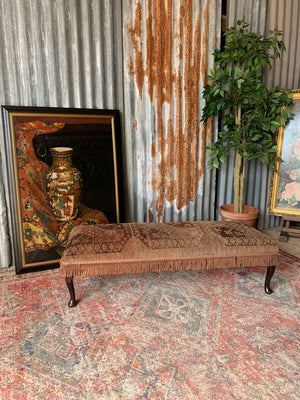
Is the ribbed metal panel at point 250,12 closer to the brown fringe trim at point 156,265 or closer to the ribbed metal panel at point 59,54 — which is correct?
the ribbed metal panel at point 59,54

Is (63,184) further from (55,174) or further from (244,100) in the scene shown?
(244,100)

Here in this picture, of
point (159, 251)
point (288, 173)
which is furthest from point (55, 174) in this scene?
point (288, 173)

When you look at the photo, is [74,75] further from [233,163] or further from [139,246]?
[233,163]

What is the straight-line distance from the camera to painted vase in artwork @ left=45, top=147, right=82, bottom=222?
8.55 feet

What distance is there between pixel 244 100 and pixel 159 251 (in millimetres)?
1879

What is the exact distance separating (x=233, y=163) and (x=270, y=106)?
765 millimetres

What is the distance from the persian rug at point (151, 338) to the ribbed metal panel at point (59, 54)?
1.02 meters

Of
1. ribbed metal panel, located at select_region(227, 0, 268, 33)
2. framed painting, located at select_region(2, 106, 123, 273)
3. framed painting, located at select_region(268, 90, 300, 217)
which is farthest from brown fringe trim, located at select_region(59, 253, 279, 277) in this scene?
ribbed metal panel, located at select_region(227, 0, 268, 33)

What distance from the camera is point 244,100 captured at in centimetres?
292

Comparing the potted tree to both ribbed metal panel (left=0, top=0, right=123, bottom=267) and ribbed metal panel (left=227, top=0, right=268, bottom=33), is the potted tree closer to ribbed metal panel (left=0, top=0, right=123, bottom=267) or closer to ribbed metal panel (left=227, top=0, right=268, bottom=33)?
ribbed metal panel (left=227, top=0, right=268, bottom=33)

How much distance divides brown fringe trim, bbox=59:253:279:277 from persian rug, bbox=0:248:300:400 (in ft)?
0.85

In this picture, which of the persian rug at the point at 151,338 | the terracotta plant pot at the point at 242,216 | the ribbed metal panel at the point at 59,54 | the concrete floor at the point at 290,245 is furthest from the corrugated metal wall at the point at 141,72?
the persian rug at the point at 151,338

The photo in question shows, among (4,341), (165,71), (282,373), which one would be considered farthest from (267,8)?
(4,341)

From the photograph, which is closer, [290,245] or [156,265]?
[156,265]
